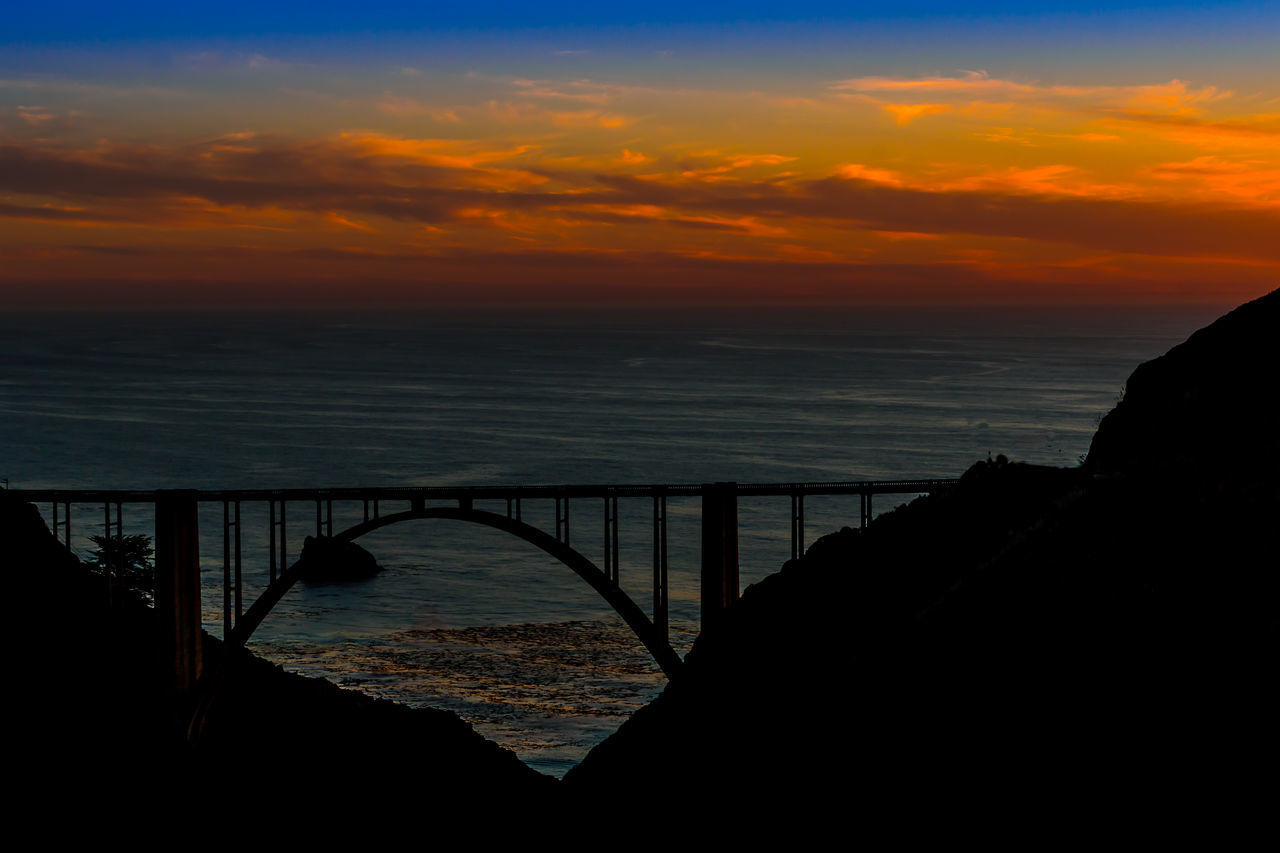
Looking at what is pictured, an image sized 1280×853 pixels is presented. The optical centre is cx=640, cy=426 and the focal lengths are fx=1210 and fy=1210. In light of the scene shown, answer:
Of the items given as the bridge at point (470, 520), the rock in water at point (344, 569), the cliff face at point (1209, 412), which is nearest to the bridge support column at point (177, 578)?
the bridge at point (470, 520)

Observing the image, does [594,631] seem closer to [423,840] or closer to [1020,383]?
[423,840]

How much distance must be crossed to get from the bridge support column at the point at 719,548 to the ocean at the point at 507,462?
12.1 m

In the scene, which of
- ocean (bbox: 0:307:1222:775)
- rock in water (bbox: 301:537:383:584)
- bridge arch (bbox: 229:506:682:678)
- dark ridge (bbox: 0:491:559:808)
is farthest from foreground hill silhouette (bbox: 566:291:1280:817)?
rock in water (bbox: 301:537:383:584)

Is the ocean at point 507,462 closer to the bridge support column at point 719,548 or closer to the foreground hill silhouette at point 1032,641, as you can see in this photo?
the bridge support column at point 719,548

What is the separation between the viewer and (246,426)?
130 meters

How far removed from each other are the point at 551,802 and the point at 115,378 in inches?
6935

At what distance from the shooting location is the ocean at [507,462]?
54438 millimetres

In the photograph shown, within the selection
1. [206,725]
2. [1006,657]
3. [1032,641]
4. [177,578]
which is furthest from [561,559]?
[1032,641]

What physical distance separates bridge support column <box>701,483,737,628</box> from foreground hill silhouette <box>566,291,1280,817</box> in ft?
23.1

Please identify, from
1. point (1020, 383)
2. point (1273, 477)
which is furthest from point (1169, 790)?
point (1020, 383)

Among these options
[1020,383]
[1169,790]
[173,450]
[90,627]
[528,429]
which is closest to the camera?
[1169,790]

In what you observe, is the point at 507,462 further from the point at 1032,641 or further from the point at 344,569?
the point at 1032,641

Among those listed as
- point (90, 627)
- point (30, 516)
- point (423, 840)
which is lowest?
point (423, 840)

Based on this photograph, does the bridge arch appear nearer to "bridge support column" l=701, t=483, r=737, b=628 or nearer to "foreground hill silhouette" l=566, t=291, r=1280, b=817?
"bridge support column" l=701, t=483, r=737, b=628
